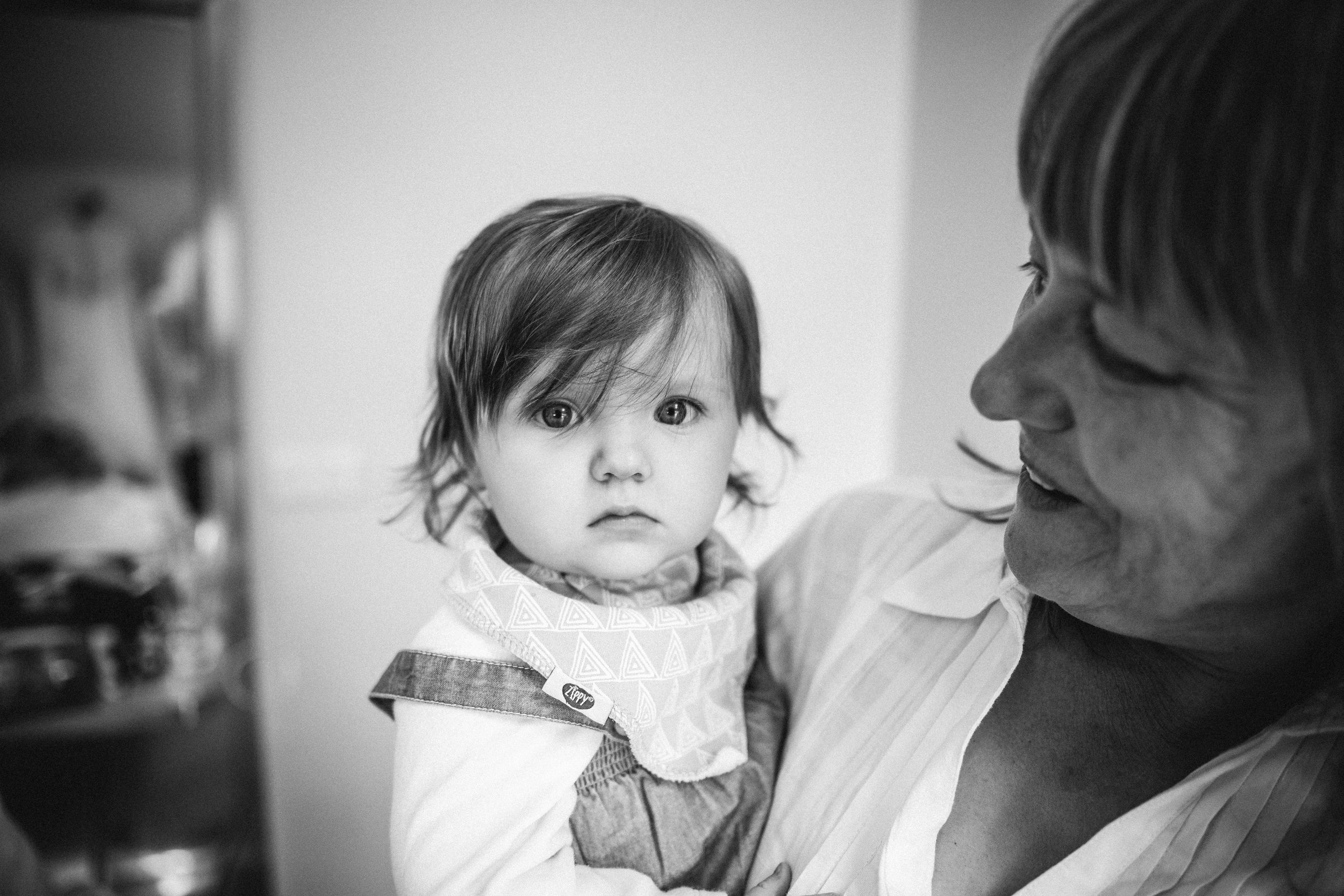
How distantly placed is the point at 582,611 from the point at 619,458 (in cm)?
14

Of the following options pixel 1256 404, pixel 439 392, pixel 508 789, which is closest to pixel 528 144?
pixel 439 392

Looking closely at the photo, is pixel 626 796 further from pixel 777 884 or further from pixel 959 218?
pixel 959 218

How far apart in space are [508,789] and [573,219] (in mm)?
510

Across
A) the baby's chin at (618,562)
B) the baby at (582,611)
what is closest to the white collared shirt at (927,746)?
the baby at (582,611)

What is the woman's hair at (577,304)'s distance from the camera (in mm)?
761

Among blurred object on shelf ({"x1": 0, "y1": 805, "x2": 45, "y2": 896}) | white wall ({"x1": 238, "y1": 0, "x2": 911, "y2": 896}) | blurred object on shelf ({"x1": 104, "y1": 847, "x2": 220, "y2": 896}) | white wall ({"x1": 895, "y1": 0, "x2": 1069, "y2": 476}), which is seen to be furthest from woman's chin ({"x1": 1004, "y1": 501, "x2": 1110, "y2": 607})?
blurred object on shelf ({"x1": 104, "y1": 847, "x2": 220, "y2": 896})

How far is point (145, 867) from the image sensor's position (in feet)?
5.83

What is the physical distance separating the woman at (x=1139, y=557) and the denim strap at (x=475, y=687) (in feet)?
0.78

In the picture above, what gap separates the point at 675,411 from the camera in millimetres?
805

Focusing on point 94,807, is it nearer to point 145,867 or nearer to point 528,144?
point 145,867

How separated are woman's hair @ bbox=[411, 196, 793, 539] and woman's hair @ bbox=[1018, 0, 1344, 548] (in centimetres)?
35

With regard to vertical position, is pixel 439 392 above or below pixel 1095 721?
above

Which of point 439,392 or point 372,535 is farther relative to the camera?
point 372,535

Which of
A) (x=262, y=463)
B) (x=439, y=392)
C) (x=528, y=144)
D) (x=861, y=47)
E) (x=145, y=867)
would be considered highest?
(x=861, y=47)
